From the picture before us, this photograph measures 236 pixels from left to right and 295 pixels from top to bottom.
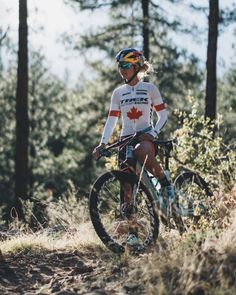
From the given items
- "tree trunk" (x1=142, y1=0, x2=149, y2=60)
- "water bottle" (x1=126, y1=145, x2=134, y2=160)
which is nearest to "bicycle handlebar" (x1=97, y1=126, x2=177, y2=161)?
"water bottle" (x1=126, y1=145, x2=134, y2=160)

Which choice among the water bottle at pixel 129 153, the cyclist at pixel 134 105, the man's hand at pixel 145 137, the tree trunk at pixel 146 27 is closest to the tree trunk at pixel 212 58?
the tree trunk at pixel 146 27

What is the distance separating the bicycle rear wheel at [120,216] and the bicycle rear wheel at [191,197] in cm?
40

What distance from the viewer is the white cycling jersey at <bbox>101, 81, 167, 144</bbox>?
679cm

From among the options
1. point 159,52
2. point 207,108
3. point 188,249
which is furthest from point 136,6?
point 188,249

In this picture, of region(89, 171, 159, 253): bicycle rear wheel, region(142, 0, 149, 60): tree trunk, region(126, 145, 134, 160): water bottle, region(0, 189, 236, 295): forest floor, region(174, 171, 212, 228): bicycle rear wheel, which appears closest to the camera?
region(0, 189, 236, 295): forest floor

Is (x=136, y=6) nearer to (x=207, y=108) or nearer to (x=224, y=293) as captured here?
(x=207, y=108)

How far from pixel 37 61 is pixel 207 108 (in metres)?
23.0

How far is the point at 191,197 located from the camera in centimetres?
686

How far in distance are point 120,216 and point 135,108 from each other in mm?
1255

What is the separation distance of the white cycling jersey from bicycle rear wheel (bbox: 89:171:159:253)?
59 centimetres

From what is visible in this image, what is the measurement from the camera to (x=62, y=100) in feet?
134

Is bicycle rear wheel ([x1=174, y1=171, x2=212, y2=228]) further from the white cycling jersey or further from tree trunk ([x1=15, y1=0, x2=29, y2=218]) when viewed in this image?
tree trunk ([x1=15, y1=0, x2=29, y2=218])

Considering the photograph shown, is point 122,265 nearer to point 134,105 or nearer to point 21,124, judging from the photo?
point 134,105

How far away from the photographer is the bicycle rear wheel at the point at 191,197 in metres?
6.75
